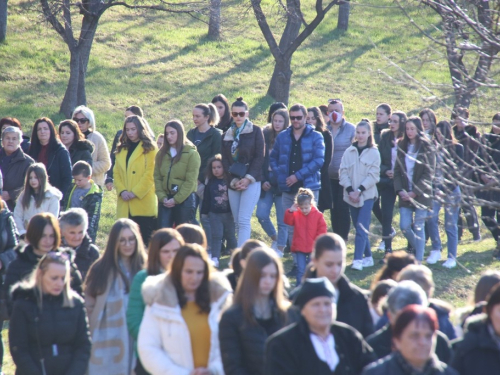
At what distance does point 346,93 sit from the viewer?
2453 cm

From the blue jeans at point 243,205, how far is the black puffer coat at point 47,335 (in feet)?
16.8

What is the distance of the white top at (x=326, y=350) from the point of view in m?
4.62

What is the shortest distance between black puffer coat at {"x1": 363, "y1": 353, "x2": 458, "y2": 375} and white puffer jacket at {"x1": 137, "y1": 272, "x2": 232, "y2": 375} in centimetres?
135

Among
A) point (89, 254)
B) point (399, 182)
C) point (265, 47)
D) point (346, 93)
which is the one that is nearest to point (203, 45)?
point (265, 47)

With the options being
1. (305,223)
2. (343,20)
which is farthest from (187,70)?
(305,223)

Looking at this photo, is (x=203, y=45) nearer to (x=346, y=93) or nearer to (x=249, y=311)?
(x=346, y=93)

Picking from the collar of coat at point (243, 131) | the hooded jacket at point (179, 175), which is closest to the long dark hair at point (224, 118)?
the collar of coat at point (243, 131)

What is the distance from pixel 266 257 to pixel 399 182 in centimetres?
671

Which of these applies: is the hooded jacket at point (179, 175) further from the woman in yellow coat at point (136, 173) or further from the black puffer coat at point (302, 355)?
the black puffer coat at point (302, 355)

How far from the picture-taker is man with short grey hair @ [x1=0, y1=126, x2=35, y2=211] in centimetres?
995

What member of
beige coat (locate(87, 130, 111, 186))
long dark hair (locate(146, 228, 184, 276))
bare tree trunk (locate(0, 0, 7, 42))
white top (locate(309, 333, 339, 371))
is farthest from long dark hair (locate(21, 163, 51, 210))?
bare tree trunk (locate(0, 0, 7, 42))

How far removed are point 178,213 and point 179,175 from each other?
1.73 ft

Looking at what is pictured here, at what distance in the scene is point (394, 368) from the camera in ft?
14.0

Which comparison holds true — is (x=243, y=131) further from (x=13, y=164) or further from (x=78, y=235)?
(x=78, y=235)
